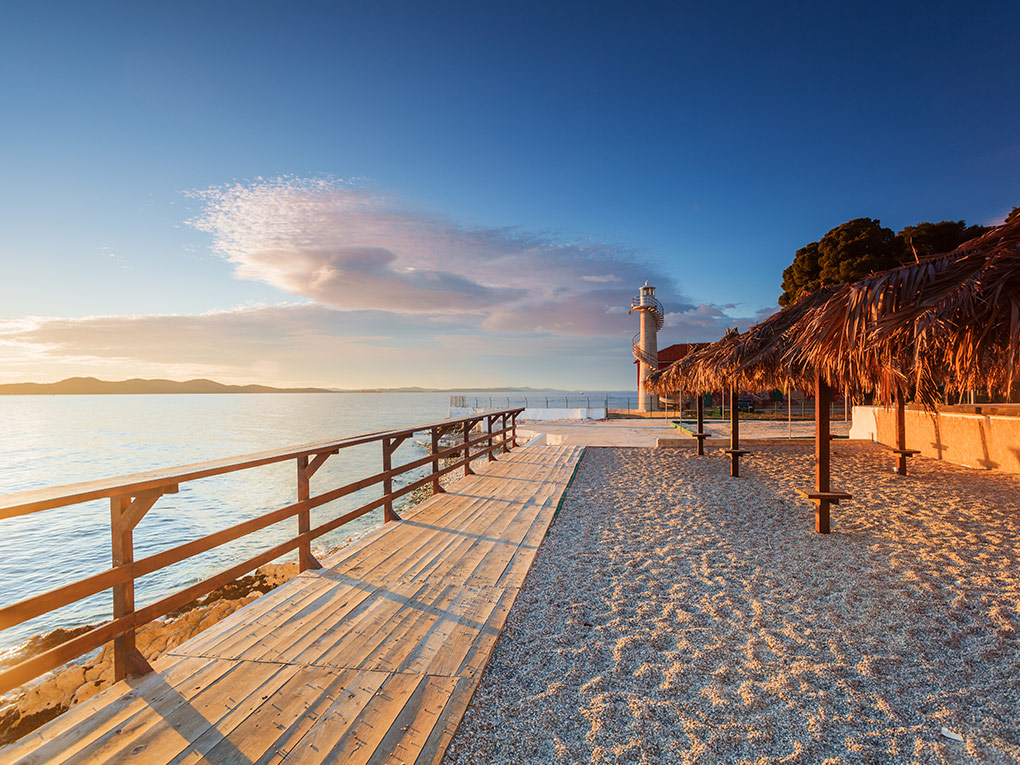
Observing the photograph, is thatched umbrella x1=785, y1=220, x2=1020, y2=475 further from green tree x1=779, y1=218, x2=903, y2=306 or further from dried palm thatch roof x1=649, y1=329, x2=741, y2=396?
green tree x1=779, y1=218, x2=903, y2=306

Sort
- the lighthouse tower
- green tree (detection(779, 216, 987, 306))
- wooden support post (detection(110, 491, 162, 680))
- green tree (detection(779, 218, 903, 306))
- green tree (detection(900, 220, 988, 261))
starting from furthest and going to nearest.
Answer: the lighthouse tower < green tree (detection(779, 218, 903, 306)) < green tree (detection(779, 216, 987, 306)) < green tree (detection(900, 220, 988, 261)) < wooden support post (detection(110, 491, 162, 680))

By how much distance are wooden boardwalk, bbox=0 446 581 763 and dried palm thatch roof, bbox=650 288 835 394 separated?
5104 millimetres

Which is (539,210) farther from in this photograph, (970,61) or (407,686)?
(407,686)

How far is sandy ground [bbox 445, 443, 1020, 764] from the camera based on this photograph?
206cm

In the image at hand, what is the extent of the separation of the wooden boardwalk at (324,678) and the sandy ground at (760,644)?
0.23 m

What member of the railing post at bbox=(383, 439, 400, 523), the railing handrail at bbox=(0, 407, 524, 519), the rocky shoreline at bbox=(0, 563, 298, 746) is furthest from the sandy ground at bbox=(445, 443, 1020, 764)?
the rocky shoreline at bbox=(0, 563, 298, 746)

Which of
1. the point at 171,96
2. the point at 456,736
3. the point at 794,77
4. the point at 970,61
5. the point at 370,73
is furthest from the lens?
the point at 794,77

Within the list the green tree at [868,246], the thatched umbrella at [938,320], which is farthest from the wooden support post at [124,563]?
the green tree at [868,246]

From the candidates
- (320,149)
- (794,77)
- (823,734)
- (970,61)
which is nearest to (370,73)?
(320,149)

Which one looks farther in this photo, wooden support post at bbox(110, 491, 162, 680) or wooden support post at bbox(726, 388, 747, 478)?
wooden support post at bbox(726, 388, 747, 478)

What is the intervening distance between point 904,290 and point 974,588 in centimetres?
258

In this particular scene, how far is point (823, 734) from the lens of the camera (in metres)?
2.10

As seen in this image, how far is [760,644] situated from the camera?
2936 mm

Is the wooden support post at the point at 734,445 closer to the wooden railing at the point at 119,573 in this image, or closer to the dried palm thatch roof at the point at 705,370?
the dried palm thatch roof at the point at 705,370
